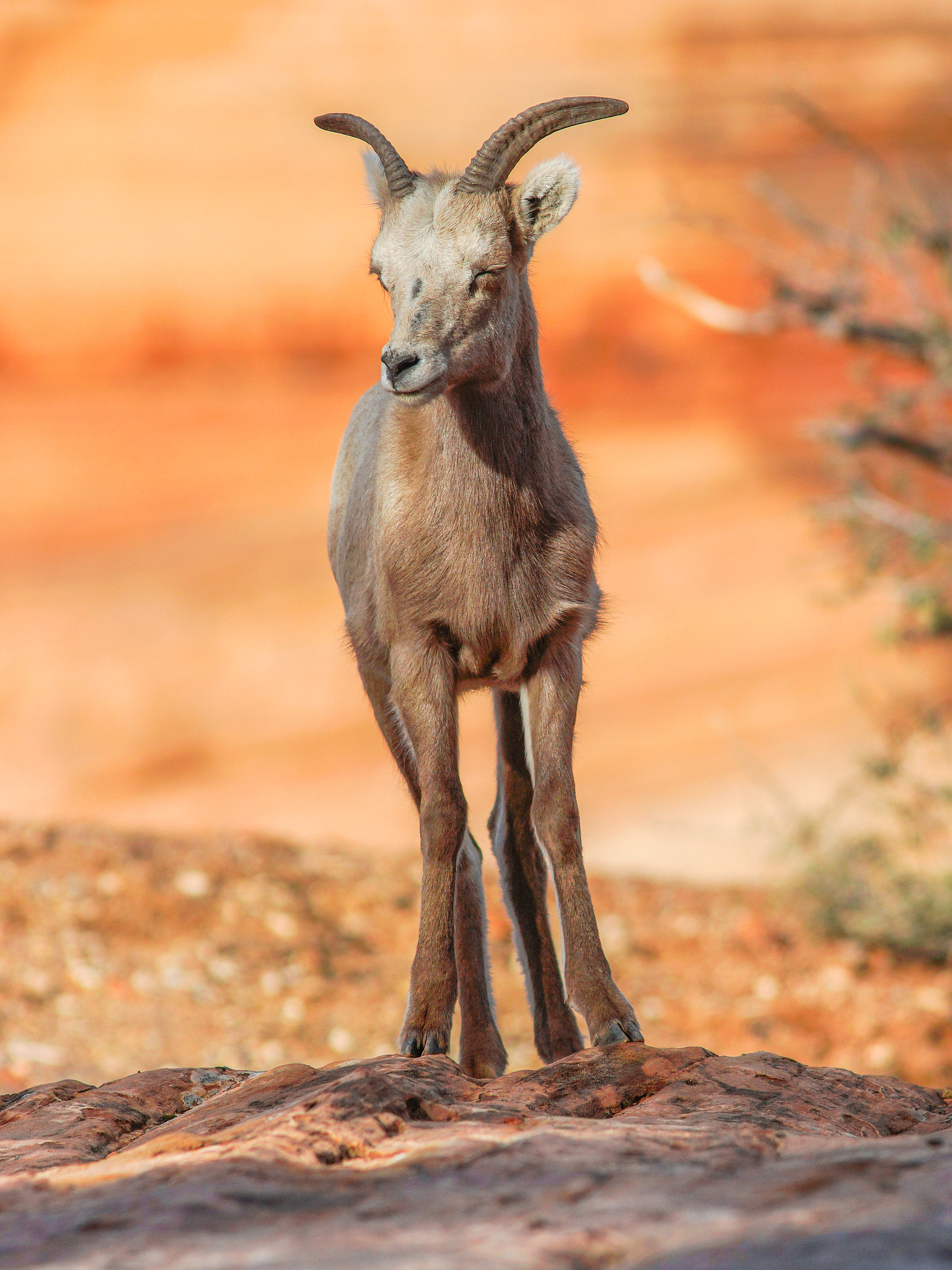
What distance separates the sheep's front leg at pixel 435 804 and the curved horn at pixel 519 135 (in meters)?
1.39

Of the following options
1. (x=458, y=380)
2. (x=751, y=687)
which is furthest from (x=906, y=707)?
(x=458, y=380)

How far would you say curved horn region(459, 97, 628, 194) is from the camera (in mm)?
3895

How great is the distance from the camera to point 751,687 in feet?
37.1

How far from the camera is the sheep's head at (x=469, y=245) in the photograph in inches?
148

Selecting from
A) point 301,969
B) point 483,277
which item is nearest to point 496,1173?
point 483,277

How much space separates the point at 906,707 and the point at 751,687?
6.33 feet

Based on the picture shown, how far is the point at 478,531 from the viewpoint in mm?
3979

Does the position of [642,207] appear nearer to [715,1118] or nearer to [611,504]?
[611,504]

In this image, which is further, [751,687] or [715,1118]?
[751,687]

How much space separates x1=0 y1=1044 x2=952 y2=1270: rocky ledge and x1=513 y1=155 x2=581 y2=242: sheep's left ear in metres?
2.41

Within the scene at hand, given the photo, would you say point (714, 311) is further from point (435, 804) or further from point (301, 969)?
point (435, 804)

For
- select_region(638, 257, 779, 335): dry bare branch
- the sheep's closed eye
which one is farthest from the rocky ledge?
select_region(638, 257, 779, 335): dry bare branch

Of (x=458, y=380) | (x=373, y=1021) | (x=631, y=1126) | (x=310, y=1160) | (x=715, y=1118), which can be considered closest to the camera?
(x=310, y=1160)

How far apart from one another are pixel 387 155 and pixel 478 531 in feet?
3.91
